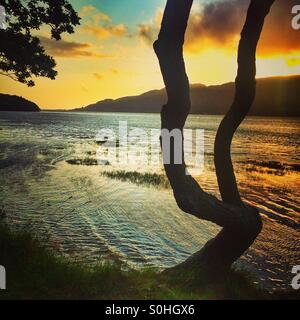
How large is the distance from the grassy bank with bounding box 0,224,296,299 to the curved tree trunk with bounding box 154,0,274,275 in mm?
470

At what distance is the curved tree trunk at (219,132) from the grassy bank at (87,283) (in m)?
0.47

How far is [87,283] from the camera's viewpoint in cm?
709

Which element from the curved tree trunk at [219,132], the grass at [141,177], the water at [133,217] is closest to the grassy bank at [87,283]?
the curved tree trunk at [219,132]

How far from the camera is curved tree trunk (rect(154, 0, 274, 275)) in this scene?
6.51m

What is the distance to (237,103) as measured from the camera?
704 centimetres

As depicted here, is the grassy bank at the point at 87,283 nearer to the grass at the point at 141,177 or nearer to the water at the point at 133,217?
the water at the point at 133,217

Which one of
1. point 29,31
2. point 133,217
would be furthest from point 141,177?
point 29,31

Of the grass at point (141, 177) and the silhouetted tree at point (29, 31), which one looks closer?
the silhouetted tree at point (29, 31)

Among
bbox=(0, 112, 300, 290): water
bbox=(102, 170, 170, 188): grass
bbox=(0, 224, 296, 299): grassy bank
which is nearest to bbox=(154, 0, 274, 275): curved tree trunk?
bbox=(0, 224, 296, 299): grassy bank

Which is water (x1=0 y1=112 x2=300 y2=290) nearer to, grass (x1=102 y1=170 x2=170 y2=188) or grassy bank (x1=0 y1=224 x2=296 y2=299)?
grass (x1=102 y1=170 x2=170 y2=188)

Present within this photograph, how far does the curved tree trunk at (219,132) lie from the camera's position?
6508 mm

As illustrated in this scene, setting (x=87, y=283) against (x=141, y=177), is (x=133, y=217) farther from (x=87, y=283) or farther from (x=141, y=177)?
(x=141, y=177)

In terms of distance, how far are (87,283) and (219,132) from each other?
392 centimetres
